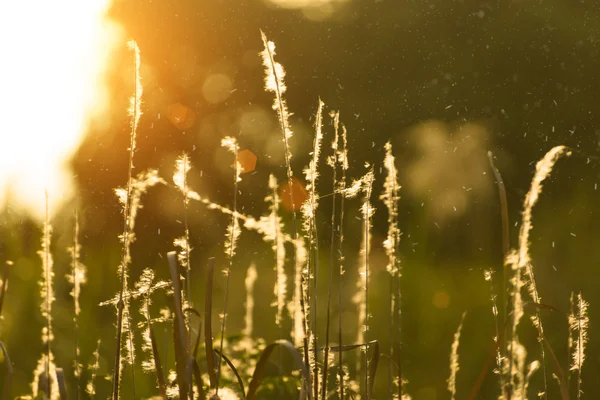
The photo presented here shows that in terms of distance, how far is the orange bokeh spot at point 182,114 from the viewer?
27.7ft

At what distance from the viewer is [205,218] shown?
317 inches

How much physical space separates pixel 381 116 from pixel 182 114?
2.27 metres

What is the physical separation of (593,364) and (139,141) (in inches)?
224

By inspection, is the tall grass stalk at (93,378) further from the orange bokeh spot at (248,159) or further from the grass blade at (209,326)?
the orange bokeh spot at (248,159)

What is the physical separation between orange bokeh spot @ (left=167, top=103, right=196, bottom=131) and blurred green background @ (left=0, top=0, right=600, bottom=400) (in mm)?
21

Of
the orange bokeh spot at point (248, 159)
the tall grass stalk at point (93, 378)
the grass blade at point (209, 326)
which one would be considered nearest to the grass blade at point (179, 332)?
the grass blade at point (209, 326)

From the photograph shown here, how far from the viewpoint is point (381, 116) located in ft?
25.5

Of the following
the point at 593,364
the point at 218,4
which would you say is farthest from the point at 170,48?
the point at 593,364

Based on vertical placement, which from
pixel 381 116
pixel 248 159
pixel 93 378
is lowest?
pixel 93 378

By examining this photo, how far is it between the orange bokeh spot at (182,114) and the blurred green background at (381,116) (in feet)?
0.07

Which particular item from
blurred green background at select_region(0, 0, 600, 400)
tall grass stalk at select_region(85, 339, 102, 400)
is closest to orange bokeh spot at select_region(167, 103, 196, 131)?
blurred green background at select_region(0, 0, 600, 400)

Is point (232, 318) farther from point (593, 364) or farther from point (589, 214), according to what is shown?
point (589, 214)

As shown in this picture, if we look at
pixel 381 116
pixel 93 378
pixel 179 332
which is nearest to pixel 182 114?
pixel 381 116

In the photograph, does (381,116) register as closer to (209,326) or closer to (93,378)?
(93,378)
